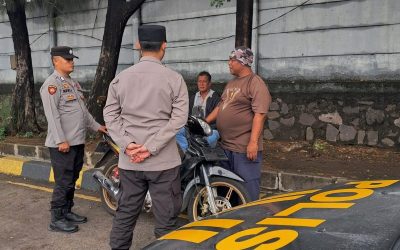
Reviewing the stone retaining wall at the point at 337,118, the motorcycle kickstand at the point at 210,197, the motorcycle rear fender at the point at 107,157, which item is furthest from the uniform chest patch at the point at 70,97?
the stone retaining wall at the point at 337,118

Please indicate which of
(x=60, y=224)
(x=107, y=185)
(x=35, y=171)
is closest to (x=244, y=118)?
(x=107, y=185)

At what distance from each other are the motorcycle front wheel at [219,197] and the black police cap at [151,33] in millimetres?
1488

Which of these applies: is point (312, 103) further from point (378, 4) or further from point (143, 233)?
point (143, 233)

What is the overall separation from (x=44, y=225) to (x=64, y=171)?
0.68 meters

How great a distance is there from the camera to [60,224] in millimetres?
4559

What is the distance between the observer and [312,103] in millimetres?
7227

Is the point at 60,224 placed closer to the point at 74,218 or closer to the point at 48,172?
the point at 74,218

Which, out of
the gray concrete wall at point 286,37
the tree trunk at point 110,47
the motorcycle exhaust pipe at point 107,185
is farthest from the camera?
the tree trunk at point 110,47

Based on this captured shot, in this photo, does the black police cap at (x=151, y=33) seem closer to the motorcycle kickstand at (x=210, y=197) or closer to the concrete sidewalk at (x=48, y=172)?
the motorcycle kickstand at (x=210, y=197)

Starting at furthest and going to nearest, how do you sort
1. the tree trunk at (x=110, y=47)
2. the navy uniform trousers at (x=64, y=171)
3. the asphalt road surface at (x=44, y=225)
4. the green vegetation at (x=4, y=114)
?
the green vegetation at (x=4, y=114) → the tree trunk at (x=110, y=47) → the navy uniform trousers at (x=64, y=171) → the asphalt road surface at (x=44, y=225)

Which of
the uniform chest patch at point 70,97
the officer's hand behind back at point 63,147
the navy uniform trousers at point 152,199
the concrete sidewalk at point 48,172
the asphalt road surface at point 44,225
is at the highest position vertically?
the uniform chest patch at point 70,97

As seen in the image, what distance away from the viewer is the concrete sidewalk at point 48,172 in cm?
516

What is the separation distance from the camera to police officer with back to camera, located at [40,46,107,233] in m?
4.36

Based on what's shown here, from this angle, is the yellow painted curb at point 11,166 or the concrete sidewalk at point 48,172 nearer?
the concrete sidewalk at point 48,172
